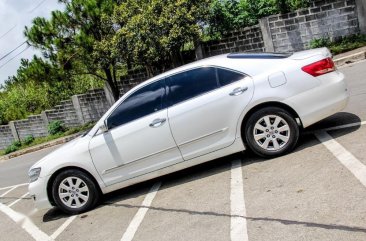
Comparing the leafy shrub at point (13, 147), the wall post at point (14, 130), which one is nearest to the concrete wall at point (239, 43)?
the leafy shrub at point (13, 147)

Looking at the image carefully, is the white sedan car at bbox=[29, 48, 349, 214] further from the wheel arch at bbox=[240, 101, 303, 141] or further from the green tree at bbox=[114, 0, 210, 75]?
the green tree at bbox=[114, 0, 210, 75]

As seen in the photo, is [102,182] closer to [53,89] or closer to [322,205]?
[322,205]

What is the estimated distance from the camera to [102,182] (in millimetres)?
7000

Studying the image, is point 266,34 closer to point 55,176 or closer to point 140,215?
point 55,176

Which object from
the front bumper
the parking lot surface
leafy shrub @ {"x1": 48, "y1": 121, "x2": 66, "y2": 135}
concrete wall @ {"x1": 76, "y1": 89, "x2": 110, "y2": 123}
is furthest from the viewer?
leafy shrub @ {"x1": 48, "y1": 121, "x2": 66, "y2": 135}

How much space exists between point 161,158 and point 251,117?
1416mm

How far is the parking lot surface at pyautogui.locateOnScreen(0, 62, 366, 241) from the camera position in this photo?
4.59 meters

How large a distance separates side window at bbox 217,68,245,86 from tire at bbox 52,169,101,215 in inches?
96.5

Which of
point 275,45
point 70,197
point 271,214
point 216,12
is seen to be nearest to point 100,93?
point 216,12

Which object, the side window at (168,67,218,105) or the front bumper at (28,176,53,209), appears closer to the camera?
the side window at (168,67,218,105)

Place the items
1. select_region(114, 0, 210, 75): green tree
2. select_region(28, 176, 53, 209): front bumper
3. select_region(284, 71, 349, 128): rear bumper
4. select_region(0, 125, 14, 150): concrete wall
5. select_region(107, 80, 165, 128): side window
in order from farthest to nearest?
select_region(0, 125, 14, 150): concrete wall, select_region(114, 0, 210, 75): green tree, select_region(28, 176, 53, 209): front bumper, select_region(107, 80, 165, 128): side window, select_region(284, 71, 349, 128): rear bumper

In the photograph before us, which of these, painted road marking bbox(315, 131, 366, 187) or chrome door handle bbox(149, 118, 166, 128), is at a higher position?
chrome door handle bbox(149, 118, 166, 128)

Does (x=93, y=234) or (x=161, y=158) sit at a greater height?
(x=161, y=158)

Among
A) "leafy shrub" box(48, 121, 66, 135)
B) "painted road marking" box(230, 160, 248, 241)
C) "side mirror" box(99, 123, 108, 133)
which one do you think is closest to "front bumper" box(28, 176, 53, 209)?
"side mirror" box(99, 123, 108, 133)
